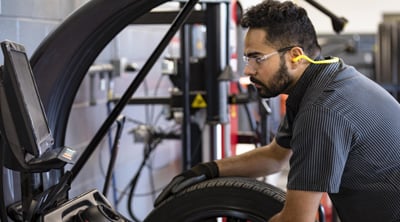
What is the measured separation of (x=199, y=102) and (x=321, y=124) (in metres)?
1.53

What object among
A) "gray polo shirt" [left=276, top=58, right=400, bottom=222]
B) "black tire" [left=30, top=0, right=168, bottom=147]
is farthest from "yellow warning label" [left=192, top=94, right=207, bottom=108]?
"black tire" [left=30, top=0, right=168, bottom=147]

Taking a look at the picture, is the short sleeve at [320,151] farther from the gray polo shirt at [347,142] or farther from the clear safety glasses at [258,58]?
the clear safety glasses at [258,58]

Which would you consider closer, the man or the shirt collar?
the man

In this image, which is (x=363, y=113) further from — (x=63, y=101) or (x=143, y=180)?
(x=143, y=180)

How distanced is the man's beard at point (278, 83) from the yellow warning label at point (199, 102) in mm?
1210

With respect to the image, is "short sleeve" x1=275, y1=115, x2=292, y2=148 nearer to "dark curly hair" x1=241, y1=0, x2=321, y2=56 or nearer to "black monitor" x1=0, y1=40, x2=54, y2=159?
"dark curly hair" x1=241, y1=0, x2=321, y2=56

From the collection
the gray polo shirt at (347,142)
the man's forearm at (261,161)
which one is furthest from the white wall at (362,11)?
the gray polo shirt at (347,142)

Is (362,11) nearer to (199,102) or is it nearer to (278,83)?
(199,102)

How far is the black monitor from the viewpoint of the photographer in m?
1.31

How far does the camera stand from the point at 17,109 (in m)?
1.32

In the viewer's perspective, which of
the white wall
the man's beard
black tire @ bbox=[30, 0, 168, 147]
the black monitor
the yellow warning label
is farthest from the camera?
the white wall

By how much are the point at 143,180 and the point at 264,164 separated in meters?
1.97

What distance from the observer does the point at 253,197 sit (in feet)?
5.82

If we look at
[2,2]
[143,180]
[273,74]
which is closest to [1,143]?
[2,2]
